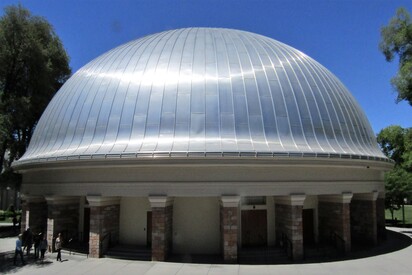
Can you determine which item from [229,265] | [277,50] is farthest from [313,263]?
[277,50]

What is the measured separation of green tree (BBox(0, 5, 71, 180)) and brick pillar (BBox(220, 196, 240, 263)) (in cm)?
1930

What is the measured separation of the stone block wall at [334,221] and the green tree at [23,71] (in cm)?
2277

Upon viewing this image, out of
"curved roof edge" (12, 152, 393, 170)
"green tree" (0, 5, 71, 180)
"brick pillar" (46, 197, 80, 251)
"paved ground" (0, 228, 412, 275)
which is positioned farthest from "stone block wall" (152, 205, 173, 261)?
"green tree" (0, 5, 71, 180)

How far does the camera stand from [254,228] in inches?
756

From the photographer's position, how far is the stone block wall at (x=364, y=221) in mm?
21458

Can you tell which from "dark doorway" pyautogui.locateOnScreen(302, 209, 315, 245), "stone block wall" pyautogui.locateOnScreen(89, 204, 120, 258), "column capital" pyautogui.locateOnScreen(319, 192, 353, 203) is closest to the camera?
"stone block wall" pyautogui.locateOnScreen(89, 204, 120, 258)

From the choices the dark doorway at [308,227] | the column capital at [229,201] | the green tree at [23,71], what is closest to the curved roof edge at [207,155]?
the column capital at [229,201]

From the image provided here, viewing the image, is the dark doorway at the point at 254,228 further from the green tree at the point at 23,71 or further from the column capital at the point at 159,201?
the green tree at the point at 23,71

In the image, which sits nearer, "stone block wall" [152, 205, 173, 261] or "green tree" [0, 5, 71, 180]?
"stone block wall" [152, 205, 173, 261]

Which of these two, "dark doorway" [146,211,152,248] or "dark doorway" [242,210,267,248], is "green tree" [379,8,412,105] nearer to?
"dark doorway" [242,210,267,248]

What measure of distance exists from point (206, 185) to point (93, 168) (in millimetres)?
5621

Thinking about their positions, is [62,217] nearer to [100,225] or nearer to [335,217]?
[100,225]

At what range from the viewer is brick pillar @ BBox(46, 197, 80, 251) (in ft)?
65.2

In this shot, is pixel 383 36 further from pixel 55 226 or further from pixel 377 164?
pixel 55 226
